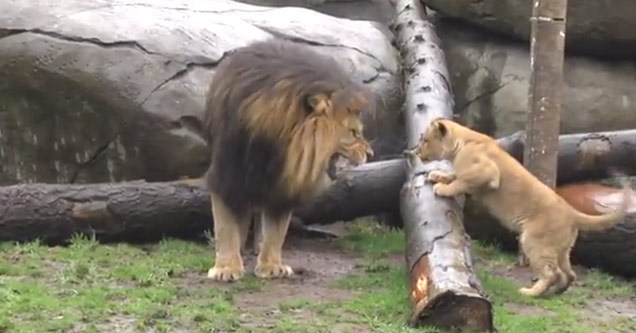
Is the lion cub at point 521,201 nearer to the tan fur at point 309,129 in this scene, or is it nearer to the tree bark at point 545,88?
the tan fur at point 309,129

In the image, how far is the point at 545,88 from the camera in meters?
8.09

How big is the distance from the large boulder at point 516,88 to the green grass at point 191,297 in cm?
232

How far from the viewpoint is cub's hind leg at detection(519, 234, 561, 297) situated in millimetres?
6992

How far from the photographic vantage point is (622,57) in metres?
10.6

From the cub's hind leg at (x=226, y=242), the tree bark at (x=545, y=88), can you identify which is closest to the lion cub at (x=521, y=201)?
the tree bark at (x=545, y=88)

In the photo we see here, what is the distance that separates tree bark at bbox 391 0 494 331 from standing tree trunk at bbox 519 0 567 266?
0.72 meters

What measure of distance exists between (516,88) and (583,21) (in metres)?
0.79

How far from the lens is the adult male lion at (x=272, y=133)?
6.84 meters

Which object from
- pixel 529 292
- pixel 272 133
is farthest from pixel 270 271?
pixel 529 292

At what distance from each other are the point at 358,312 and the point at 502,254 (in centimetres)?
237

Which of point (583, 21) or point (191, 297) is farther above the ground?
point (583, 21)

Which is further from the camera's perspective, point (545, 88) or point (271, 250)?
point (545, 88)

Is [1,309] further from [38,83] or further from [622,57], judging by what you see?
[622,57]

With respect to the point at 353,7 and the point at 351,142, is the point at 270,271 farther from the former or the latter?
the point at 353,7
